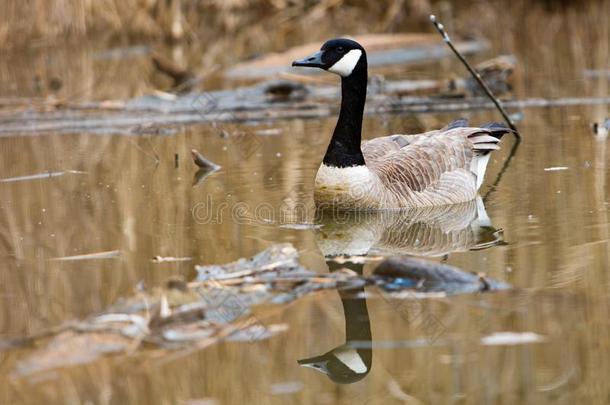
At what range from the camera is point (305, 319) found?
5.61 meters

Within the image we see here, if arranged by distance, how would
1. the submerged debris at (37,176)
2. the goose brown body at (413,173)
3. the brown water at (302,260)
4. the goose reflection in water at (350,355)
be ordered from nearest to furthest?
the brown water at (302,260) < the goose reflection in water at (350,355) < the goose brown body at (413,173) < the submerged debris at (37,176)

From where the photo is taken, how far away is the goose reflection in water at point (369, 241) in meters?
5.21

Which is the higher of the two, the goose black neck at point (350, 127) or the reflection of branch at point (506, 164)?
the goose black neck at point (350, 127)

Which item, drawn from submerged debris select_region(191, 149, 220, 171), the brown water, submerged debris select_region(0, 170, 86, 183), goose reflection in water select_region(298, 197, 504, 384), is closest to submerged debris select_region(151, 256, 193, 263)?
the brown water

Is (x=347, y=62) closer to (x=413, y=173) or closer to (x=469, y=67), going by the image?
(x=413, y=173)

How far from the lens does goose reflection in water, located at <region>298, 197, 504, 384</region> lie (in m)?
5.21

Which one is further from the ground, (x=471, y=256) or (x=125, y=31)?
(x=125, y=31)

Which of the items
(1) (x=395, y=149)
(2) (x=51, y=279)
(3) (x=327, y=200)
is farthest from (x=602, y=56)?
(2) (x=51, y=279)

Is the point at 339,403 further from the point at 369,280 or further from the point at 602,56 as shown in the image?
the point at 602,56

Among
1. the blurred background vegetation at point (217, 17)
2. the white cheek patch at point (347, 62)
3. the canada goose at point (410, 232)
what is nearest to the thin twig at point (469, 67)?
the white cheek patch at point (347, 62)

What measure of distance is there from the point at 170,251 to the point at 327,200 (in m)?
1.59

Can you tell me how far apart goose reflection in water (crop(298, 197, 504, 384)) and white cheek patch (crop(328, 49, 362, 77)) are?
114 cm

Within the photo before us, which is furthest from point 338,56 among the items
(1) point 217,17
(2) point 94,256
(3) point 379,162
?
(1) point 217,17

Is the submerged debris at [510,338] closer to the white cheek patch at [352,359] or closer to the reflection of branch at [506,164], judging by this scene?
the white cheek patch at [352,359]
